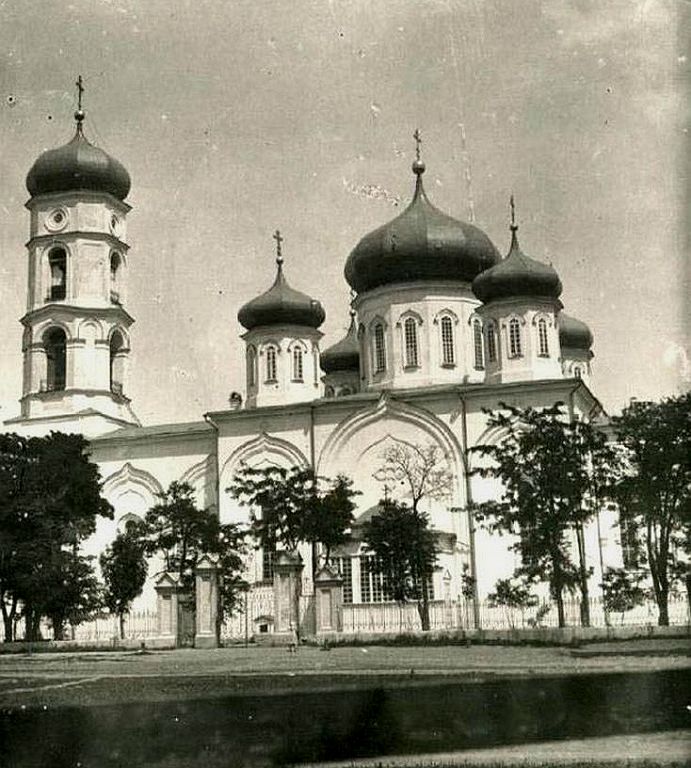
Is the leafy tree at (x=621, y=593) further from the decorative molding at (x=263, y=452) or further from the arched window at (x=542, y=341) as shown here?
the decorative molding at (x=263, y=452)

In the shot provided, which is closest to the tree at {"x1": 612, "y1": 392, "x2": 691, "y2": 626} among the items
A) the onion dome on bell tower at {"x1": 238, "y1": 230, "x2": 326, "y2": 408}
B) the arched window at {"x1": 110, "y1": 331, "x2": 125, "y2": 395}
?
the onion dome on bell tower at {"x1": 238, "y1": 230, "x2": 326, "y2": 408}

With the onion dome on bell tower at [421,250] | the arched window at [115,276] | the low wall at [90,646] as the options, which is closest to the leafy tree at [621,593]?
the low wall at [90,646]

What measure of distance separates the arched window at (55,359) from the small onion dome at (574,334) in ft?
69.4

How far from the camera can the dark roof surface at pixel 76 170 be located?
38.5 meters

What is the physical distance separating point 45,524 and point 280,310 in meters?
15.0

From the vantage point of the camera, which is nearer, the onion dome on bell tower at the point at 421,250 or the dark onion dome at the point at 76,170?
the onion dome on bell tower at the point at 421,250

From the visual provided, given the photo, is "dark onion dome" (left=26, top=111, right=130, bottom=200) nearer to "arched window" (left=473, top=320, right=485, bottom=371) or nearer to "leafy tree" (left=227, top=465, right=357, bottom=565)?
"arched window" (left=473, top=320, right=485, bottom=371)

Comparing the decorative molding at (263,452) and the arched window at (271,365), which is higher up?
the arched window at (271,365)

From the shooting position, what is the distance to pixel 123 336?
1551 inches

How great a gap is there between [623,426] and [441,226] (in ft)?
45.3

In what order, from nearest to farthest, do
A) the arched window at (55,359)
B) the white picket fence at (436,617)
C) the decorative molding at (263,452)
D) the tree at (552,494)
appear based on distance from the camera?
the tree at (552,494)
the white picket fence at (436,617)
the decorative molding at (263,452)
the arched window at (55,359)

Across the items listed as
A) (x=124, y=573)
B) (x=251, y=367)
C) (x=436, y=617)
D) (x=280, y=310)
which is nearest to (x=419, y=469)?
(x=436, y=617)

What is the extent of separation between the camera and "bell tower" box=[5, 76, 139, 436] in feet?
125

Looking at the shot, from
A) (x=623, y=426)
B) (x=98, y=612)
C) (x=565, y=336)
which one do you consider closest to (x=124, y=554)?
(x=98, y=612)
